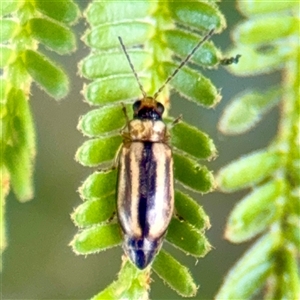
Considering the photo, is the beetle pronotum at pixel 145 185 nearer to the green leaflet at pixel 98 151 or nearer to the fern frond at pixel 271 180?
the green leaflet at pixel 98 151

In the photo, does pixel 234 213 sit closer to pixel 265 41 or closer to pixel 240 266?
pixel 240 266

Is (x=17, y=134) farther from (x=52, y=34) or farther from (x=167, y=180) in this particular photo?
(x=167, y=180)

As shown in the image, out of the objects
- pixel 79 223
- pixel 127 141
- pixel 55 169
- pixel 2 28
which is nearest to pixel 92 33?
pixel 2 28

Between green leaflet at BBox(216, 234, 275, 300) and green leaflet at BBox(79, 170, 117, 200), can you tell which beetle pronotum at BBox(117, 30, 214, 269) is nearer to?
green leaflet at BBox(79, 170, 117, 200)

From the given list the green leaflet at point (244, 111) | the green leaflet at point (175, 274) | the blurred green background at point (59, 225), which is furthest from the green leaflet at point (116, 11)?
the blurred green background at point (59, 225)

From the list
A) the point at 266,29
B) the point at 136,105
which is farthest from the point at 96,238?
the point at 266,29

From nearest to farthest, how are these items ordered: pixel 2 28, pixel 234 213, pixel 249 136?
pixel 2 28
pixel 234 213
pixel 249 136
